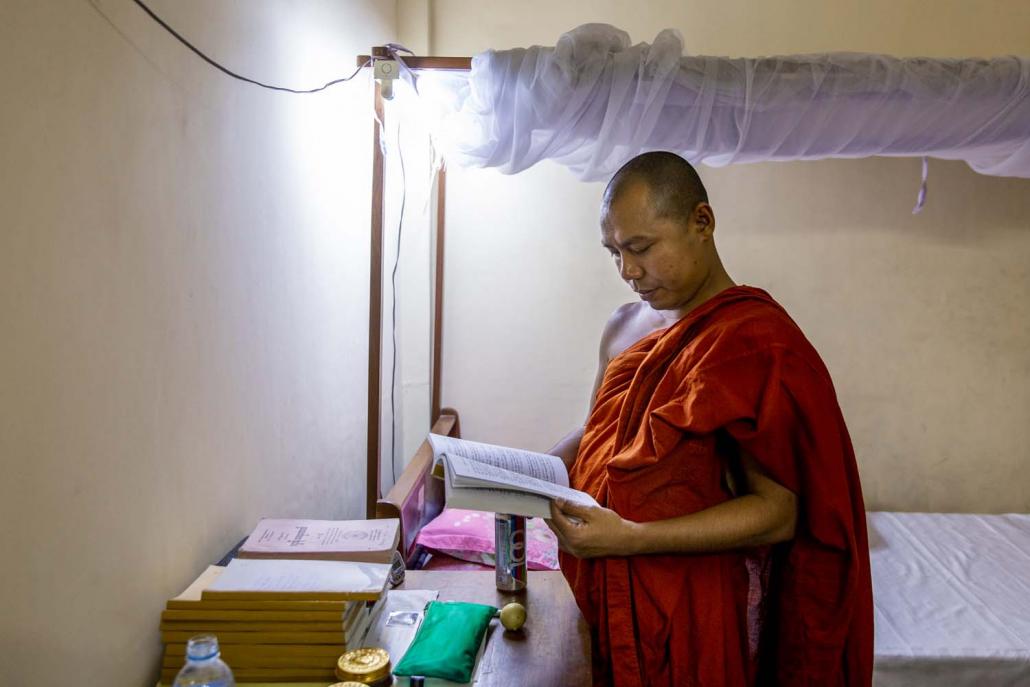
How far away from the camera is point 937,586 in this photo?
7.23 feet

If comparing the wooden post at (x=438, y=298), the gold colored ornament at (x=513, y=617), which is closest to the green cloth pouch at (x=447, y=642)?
the gold colored ornament at (x=513, y=617)

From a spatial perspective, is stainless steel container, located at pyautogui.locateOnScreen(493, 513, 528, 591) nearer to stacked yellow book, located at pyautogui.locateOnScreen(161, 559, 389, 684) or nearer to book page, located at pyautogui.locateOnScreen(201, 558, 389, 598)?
book page, located at pyautogui.locateOnScreen(201, 558, 389, 598)

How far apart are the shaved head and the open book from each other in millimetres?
470

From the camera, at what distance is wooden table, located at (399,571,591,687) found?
3.99 ft

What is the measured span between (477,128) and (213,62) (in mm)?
781

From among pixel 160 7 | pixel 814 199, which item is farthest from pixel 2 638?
pixel 814 199

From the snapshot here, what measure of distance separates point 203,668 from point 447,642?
0.41 m

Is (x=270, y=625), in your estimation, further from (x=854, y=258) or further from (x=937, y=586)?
(x=854, y=258)

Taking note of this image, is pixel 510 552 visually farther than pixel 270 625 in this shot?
Yes

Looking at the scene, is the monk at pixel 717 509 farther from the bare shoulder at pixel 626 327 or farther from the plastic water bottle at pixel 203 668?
the bare shoulder at pixel 626 327

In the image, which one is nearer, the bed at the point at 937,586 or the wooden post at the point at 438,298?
the bed at the point at 937,586

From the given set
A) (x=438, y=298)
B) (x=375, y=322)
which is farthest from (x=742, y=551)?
(x=438, y=298)

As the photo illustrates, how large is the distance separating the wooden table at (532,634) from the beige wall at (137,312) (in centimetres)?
43

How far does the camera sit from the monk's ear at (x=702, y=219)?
1.41m
